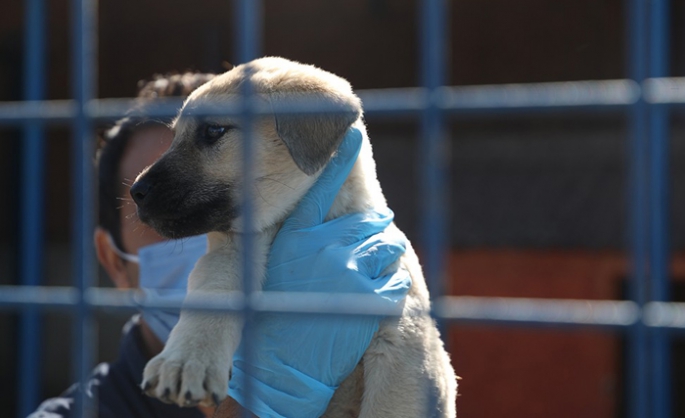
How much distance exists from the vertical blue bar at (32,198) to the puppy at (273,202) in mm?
284

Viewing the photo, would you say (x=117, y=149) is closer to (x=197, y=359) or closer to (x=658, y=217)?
(x=197, y=359)

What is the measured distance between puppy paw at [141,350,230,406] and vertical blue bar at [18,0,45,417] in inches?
9.2

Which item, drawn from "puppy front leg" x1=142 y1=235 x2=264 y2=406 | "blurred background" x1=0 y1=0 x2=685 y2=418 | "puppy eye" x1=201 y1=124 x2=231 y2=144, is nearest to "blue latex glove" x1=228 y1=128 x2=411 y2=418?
"puppy front leg" x1=142 y1=235 x2=264 y2=406

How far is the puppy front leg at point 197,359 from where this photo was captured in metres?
1.56

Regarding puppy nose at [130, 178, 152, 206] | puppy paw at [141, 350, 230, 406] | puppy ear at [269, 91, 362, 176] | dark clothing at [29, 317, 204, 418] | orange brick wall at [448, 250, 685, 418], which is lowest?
orange brick wall at [448, 250, 685, 418]

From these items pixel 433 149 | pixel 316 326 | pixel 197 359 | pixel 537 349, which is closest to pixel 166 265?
pixel 316 326

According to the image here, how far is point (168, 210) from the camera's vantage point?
2.07m

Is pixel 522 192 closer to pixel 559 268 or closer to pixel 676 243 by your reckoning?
pixel 559 268

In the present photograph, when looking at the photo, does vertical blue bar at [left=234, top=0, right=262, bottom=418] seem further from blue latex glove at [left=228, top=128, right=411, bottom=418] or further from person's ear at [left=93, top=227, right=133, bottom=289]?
person's ear at [left=93, top=227, right=133, bottom=289]

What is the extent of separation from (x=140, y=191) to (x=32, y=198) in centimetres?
50

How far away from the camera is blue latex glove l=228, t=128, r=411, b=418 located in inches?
75.9

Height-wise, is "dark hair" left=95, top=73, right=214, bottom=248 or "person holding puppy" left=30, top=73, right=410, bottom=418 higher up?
"dark hair" left=95, top=73, right=214, bottom=248

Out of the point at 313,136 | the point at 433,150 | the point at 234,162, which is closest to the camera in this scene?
the point at 433,150

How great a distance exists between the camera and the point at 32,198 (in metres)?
1.58
